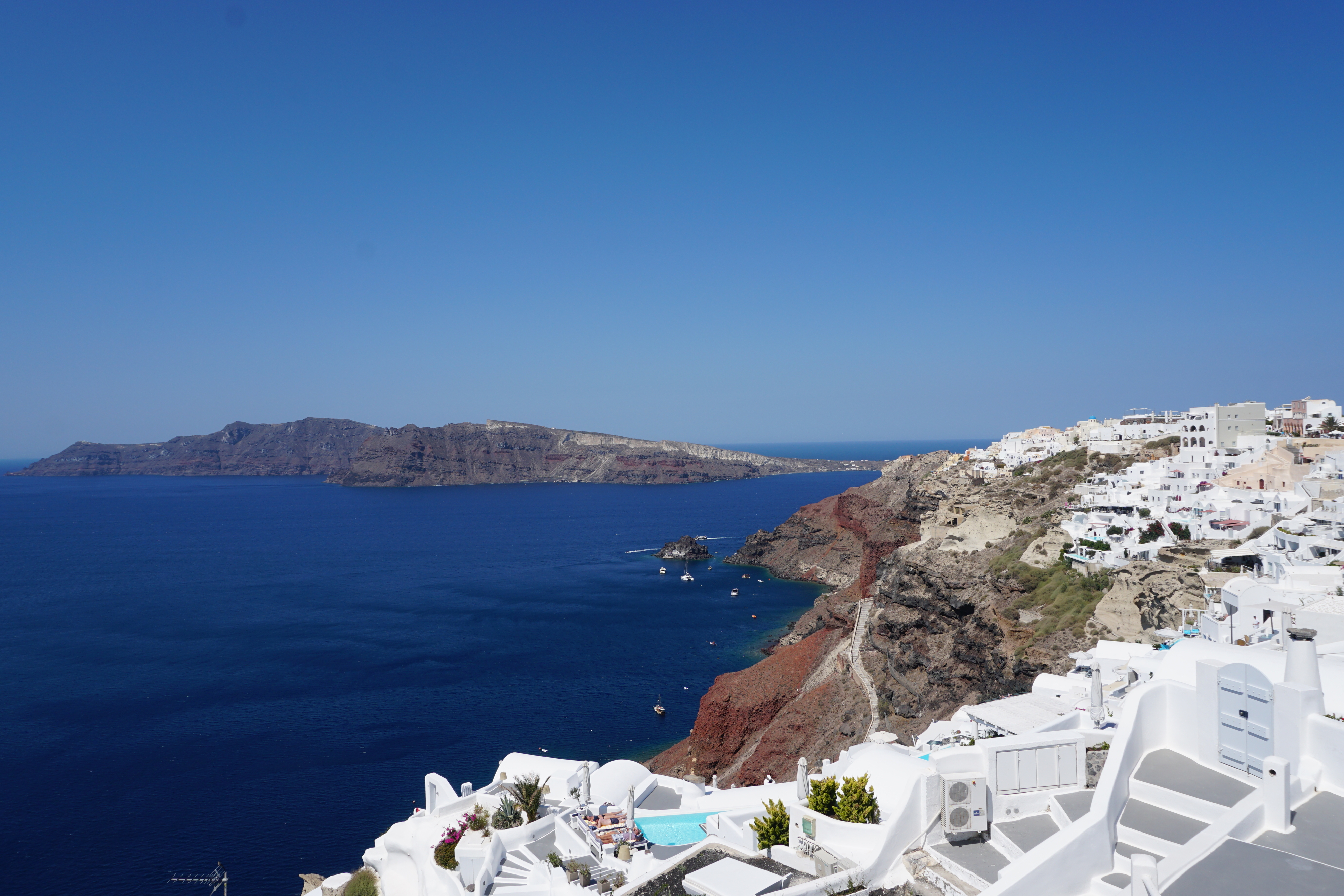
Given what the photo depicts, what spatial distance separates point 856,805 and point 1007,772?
1.69 m

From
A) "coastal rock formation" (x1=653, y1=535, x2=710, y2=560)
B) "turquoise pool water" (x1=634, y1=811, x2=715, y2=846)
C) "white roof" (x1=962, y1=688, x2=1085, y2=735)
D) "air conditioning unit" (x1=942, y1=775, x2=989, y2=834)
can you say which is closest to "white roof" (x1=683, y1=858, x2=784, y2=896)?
"air conditioning unit" (x1=942, y1=775, x2=989, y2=834)

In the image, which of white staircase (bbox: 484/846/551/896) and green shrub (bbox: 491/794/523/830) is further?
green shrub (bbox: 491/794/523/830)

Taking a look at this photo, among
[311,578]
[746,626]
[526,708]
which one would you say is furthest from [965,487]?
[311,578]

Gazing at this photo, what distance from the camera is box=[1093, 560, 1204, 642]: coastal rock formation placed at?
21.9m

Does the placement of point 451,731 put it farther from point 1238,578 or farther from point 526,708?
point 1238,578

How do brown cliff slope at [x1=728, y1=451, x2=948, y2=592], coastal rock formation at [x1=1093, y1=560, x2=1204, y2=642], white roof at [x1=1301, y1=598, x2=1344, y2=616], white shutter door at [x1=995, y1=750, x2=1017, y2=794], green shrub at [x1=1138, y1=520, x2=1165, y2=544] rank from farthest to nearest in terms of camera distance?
brown cliff slope at [x1=728, y1=451, x2=948, y2=592], green shrub at [x1=1138, y1=520, x2=1165, y2=544], coastal rock formation at [x1=1093, y1=560, x2=1204, y2=642], white roof at [x1=1301, y1=598, x2=1344, y2=616], white shutter door at [x1=995, y1=750, x2=1017, y2=794]

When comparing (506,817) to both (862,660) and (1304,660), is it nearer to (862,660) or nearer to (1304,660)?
(1304,660)

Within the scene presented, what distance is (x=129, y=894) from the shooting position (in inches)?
872

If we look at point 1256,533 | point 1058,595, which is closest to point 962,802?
point 1058,595

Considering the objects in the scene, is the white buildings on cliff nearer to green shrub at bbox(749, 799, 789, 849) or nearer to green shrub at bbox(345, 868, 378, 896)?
green shrub at bbox(749, 799, 789, 849)

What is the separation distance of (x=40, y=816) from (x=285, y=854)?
379 inches

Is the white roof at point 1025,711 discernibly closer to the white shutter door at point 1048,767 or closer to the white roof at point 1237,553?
the white shutter door at point 1048,767

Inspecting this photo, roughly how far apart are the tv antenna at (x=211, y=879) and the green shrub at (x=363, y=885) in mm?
9295

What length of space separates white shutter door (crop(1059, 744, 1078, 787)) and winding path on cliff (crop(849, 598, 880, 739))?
16.1 m
